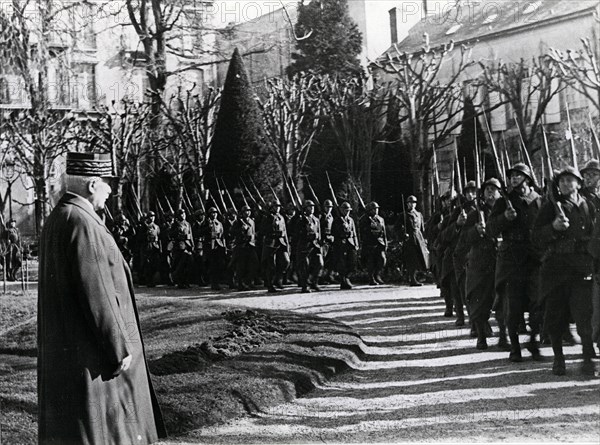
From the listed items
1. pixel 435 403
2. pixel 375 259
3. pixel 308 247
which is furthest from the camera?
pixel 375 259

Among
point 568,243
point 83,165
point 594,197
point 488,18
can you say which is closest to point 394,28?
point 488,18

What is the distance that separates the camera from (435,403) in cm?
550

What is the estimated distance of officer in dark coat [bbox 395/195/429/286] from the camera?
1470 centimetres

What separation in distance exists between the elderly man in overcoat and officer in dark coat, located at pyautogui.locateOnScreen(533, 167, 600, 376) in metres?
3.67

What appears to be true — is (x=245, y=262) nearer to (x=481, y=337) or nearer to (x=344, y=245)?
(x=344, y=245)

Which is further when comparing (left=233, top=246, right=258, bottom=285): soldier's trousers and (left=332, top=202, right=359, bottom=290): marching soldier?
(left=233, top=246, right=258, bottom=285): soldier's trousers

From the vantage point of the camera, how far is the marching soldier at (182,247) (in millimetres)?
17078

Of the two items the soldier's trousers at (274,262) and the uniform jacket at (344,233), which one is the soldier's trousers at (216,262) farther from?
the uniform jacket at (344,233)

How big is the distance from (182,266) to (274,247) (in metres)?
3.11

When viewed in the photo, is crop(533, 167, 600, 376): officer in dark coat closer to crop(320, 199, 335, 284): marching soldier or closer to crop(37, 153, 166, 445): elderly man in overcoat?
crop(37, 153, 166, 445): elderly man in overcoat

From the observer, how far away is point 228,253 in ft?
55.3

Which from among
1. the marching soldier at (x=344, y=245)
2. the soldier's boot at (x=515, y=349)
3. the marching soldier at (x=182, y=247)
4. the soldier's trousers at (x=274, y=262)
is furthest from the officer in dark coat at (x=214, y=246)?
the soldier's boot at (x=515, y=349)

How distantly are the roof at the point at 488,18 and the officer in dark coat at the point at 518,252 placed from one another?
203 centimetres

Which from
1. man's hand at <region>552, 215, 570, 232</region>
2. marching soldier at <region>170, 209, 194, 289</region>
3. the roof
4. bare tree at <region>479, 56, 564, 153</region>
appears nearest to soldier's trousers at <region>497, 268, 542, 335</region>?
man's hand at <region>552, 215, 570, 232</region>
